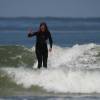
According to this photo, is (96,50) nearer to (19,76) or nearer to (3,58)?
(3,58)

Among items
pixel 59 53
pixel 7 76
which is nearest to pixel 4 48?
pixel 59 53

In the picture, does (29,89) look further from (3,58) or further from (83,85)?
(3,58)

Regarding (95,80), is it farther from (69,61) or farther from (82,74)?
(69,61)

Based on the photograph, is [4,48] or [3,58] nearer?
[3,58]

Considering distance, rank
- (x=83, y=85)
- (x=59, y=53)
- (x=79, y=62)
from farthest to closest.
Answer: (x=59, y=53), (x=79, y=62), (x=83, y=85)

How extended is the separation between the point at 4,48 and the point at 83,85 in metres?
12.5

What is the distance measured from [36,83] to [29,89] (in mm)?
445

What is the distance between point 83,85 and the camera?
97.0 ft

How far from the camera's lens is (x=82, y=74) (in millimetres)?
30578

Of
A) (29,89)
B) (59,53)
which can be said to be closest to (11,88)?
(29,89)

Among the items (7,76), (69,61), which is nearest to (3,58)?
(69,61)

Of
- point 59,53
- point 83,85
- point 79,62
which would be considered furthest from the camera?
point 59,53

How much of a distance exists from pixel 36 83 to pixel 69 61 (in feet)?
26.5

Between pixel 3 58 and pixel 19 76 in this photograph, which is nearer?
pixel 19 76
